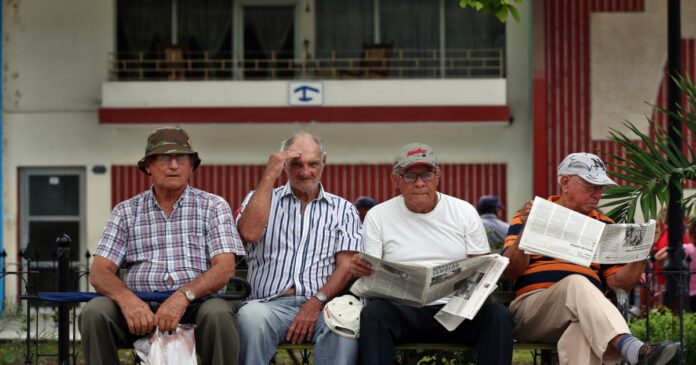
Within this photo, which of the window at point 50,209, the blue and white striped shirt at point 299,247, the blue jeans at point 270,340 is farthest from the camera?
the window at point 50,209

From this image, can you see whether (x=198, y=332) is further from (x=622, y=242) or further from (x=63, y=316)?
(x=622, y=242)

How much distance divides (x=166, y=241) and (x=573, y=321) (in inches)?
93.7

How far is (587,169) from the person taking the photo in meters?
6.72

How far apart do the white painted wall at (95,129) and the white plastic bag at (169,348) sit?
429 inches

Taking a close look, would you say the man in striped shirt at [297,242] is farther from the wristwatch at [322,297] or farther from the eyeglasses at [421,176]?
the eyeglasses at [421,176]

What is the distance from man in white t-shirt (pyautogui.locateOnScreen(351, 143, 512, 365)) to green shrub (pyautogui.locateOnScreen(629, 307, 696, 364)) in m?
2.54

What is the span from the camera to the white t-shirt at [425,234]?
6504 mm

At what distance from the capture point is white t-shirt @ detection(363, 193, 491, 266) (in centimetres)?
650

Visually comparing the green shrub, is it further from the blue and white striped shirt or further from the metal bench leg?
the blue and white striped shirt

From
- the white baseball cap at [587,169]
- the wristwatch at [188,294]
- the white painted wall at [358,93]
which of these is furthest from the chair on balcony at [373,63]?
the wristwatch at [188,294]

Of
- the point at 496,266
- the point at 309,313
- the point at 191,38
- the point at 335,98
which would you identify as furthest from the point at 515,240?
the point at 191,38

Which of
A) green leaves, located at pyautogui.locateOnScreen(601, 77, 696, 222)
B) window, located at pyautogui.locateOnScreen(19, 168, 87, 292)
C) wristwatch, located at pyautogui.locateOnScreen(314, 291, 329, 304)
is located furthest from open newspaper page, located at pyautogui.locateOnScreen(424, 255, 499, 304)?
window, located at pyautogui.locateOnScreen(19, 168, 87, 292)

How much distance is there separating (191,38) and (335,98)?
2523mm

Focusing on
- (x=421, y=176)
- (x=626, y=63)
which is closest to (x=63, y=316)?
(x=421, y=176)
